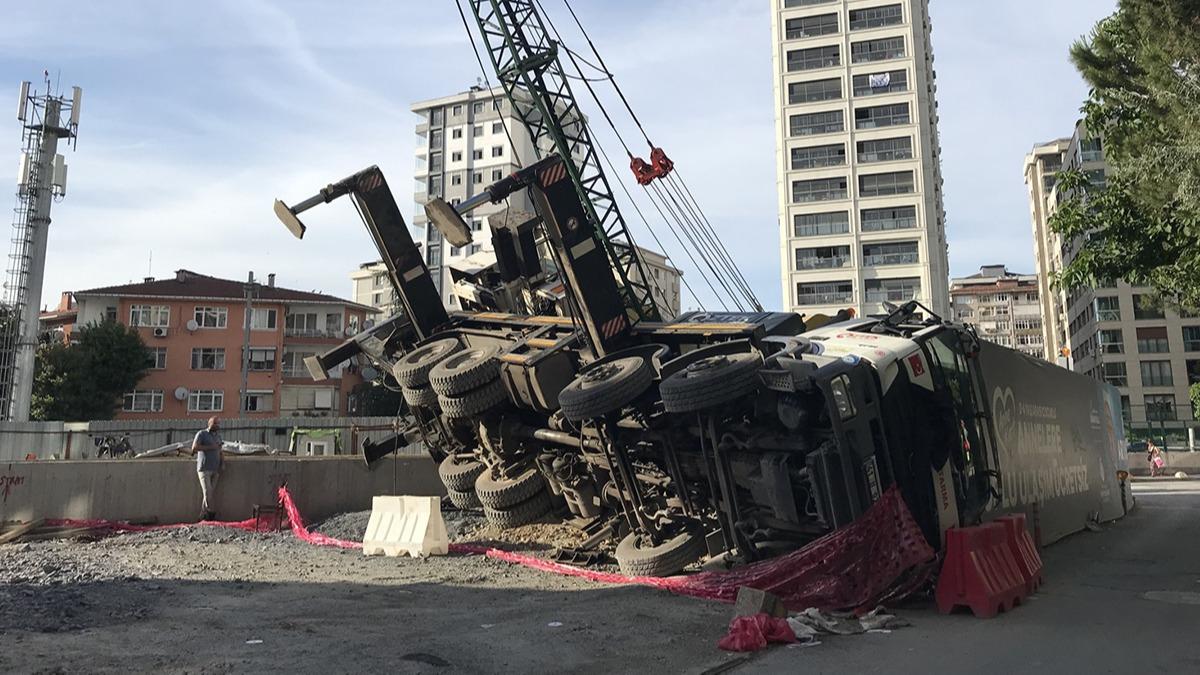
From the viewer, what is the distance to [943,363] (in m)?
8.48

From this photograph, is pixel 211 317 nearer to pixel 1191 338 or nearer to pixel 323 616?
pixel 323 616

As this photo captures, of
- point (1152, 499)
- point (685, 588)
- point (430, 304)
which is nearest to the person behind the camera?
point (685, 588)

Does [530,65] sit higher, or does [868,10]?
[868,10]

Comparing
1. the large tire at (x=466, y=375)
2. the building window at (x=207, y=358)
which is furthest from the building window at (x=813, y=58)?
the large tire at (x=466, y=375)

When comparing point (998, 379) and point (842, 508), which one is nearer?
point (842, 508)

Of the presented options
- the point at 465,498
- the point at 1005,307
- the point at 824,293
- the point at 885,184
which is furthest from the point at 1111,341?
the point at 465,498

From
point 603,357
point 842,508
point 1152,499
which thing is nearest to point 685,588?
point 842,508

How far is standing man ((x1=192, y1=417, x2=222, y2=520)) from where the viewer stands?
12742mm

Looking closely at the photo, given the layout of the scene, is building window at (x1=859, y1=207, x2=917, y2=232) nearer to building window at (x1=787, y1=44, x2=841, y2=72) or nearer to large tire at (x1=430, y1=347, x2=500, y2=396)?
building window at (x1=787, y1=44, x2=841, y2=72)

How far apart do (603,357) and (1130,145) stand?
950 cm

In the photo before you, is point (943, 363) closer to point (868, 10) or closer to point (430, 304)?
point (430, 304)

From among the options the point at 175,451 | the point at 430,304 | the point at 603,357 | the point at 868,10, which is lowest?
the point at 175,451

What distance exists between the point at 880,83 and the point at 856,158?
5.88 meters

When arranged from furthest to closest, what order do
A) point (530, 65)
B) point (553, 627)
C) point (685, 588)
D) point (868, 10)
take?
point (868, 10)
point (530, 65)
point (685, 588)
point (553, 627)
